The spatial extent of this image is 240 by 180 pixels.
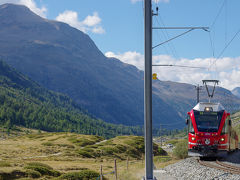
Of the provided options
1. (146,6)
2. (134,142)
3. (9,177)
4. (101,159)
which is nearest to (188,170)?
(146,6)

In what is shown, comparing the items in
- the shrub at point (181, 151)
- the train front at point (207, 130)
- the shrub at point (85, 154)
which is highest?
the train front at point (207, 130)

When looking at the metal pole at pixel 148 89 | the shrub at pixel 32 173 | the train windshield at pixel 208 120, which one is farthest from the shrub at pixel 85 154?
the metal pole at pixel 148 89

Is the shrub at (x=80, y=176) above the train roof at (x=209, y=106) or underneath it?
underneath

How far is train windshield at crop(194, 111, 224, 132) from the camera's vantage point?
2397 centimetres

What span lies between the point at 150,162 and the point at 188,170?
7.41 meters

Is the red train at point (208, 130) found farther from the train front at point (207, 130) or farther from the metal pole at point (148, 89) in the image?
the metal pole at point (148, 89)

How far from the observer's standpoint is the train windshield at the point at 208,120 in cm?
2397

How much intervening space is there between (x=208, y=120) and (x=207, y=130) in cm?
92

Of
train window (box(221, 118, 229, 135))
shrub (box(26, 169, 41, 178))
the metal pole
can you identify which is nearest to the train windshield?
train window (box(221, 118, 229, 135))

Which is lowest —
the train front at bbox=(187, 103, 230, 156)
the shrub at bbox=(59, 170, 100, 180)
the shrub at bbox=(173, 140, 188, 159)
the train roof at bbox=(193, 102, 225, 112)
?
the shrub at bbox=(59, 170, 100, 180)

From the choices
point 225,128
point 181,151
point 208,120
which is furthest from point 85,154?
point 225,128

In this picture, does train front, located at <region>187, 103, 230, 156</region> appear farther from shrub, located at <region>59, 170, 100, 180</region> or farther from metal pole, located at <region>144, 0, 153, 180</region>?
metal pole, located at <region>144, 0, 153, 180</region>

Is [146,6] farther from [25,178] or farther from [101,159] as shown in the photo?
[101,159]

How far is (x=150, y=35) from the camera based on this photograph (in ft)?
43.7
